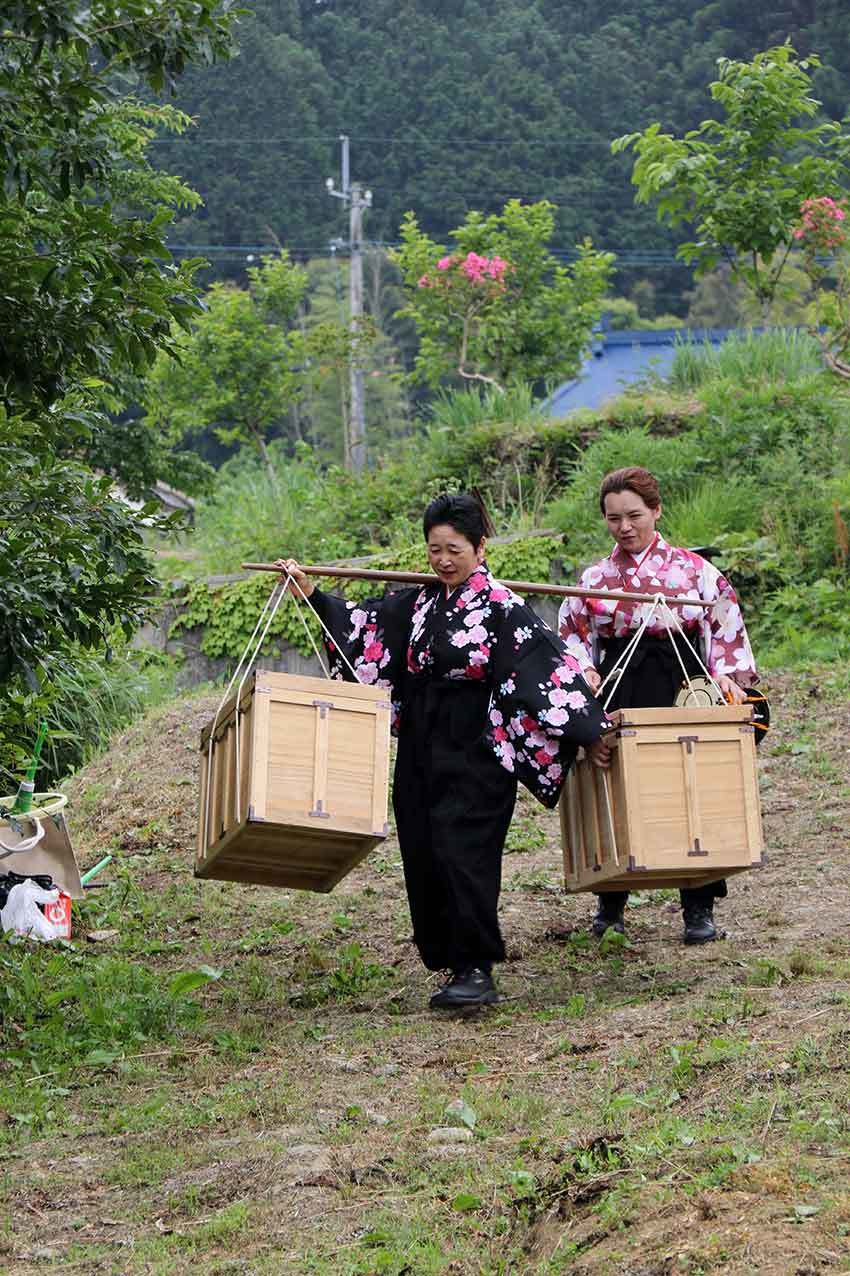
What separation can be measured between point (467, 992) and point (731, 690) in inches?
57.4

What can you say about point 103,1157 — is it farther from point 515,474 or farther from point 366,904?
point 515,474

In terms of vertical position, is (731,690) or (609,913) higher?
(731,690)

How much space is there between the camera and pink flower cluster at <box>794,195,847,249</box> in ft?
41.8

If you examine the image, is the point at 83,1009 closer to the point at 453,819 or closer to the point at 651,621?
the point at 453,819

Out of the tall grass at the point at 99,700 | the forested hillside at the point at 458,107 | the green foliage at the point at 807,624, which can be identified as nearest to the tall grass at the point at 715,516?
the green foliage at the point at 807,624

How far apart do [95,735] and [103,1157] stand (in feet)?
22.7

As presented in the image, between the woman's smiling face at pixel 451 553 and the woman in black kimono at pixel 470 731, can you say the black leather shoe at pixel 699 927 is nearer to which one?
the woman in black kimono at pixel 470 731

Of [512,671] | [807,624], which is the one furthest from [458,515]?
[807,624]

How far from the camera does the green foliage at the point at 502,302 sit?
63.9 ft

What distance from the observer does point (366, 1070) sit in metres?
5.38

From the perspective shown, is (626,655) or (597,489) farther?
(597,489)

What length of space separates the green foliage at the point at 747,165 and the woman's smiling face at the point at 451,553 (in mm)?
6392

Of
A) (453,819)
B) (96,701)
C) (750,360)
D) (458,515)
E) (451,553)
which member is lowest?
(453,819)

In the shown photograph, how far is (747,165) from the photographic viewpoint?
1248 cm
